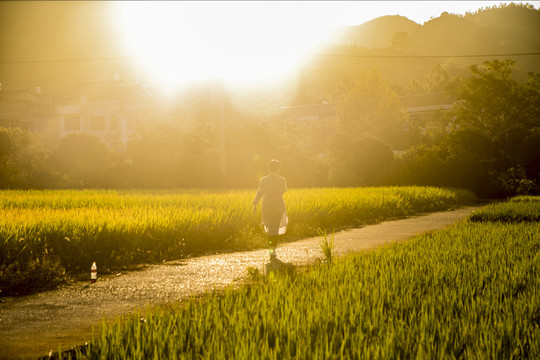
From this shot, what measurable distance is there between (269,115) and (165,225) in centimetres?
3160

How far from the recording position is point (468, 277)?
7070mm

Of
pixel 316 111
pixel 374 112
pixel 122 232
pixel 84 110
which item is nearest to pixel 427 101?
pixel 374 112

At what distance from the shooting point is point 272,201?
12.1 m

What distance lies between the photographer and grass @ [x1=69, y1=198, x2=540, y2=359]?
14.1ft

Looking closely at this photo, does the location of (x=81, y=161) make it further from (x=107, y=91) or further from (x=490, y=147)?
(x=107, y=91)

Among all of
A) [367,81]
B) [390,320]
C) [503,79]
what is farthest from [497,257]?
[367,81]

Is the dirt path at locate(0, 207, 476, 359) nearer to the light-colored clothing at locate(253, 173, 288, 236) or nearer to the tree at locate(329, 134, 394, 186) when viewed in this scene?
the light-colored clothing at locate(253, 173, 288, 236)

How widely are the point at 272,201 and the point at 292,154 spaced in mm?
29883

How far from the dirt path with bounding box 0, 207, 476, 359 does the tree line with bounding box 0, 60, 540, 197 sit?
2335cm

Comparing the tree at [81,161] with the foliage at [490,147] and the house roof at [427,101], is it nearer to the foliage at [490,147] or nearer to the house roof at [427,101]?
the foliage at [490,147]

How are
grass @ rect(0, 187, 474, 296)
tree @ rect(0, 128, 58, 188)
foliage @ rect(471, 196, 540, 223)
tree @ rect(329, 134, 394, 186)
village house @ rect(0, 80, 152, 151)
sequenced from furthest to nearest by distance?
1. village house @ rect(0, 80, 152, 151)
2. tree @ rect(329, 134, 394, 186)
3. tree @ rect(0, 128, 58, 188)
4. foliage @ rect(471, 196, 540, 223)
5. grass @ rect(0, 187, 474, 296)

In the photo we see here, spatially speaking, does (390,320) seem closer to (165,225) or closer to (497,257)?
(497,257)

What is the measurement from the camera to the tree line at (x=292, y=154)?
37531 mm

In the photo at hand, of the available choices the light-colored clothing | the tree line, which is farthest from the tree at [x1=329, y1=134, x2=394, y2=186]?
the light-colored clothing
